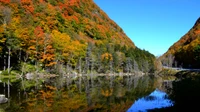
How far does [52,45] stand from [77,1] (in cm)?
10412

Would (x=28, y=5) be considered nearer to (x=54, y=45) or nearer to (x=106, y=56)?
(x=54, y=45)

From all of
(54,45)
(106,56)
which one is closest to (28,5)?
(54,45)

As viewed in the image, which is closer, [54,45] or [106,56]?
[54,45]

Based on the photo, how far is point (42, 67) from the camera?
7231 cm

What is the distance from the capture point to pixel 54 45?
76.8 m

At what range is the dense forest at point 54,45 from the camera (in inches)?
2470

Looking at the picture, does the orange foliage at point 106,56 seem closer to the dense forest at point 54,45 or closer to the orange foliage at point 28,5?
the dense forest at point 54,45

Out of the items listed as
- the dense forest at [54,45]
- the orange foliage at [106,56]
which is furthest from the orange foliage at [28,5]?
the orange foliage at [106,56]

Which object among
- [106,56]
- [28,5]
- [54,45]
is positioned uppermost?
[28,5]

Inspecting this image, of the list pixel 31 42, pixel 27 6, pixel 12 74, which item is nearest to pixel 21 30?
pixel 31 42

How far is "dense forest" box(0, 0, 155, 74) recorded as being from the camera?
6275 centimetres

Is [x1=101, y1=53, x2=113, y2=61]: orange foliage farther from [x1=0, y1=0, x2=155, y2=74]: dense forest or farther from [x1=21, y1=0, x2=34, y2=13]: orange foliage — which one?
[x1=21, y1=0, x2=34, y2=13]: orange foliage

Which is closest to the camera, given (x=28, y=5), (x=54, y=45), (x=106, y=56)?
(x=54, y=45)

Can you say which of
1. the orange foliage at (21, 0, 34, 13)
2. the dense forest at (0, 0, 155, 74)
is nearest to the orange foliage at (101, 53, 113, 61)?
the dense forest at (0, 0, 155, 74)
